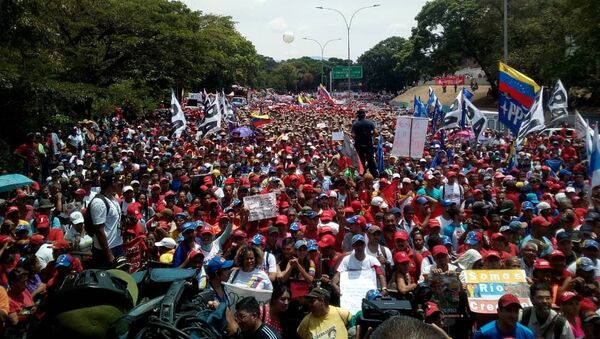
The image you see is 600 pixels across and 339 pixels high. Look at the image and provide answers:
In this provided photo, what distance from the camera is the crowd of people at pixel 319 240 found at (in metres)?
5.34

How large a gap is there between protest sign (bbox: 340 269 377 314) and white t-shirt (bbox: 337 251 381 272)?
45 millimetres

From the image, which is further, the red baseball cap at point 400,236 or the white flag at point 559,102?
the white flag at point 559,102

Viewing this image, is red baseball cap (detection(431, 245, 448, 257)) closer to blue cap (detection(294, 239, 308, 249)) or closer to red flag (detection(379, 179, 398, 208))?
blue cap (detection(294, 239, 308, 249))

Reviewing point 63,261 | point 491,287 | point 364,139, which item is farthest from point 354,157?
point 63,261

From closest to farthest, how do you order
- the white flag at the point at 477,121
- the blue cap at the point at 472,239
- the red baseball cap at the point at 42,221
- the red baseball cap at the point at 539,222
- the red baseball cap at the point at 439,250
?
the red baseball cap at the point at 439,250 < the blue cap at the point at 472,239 < the red baseball cap at the point at 539,222 < the red baseball cap at the point at 42,221 < the white flag at the point at 477,121

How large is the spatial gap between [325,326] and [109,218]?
2.34m

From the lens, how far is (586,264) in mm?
6062

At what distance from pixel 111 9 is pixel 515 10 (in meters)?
36.2

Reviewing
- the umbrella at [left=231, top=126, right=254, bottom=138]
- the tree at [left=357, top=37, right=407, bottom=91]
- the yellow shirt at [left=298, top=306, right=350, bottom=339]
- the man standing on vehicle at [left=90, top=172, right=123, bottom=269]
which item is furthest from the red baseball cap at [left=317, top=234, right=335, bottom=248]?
the tree at [left=357, top=37, right=407, bottom=91]

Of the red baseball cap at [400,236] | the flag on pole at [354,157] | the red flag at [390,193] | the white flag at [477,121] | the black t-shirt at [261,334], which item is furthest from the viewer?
the white flag at [477,121]

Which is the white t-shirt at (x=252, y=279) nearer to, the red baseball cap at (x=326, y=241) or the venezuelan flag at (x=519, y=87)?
the red baseball cap at (x=326, y=241)

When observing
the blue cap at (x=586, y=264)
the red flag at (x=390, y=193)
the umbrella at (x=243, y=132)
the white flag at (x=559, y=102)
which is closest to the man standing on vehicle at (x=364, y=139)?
the red flag at (x=390, y=193)

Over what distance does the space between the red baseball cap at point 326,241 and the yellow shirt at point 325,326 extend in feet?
5.63

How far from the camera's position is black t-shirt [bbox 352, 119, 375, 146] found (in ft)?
44.0
